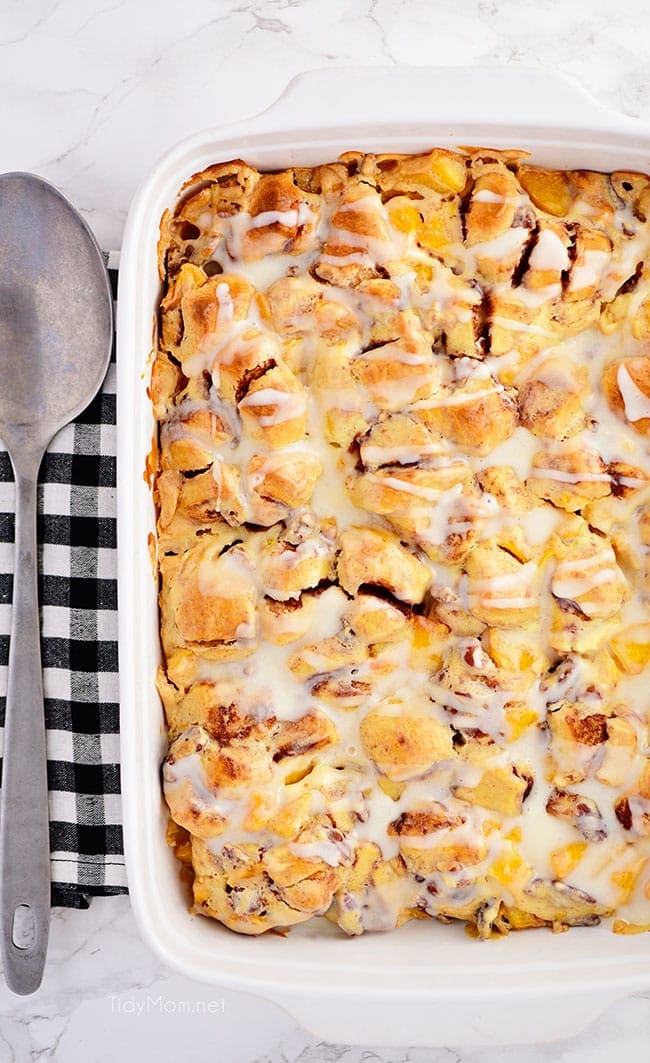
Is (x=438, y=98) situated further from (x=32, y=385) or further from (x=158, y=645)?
(x=158, y=645)

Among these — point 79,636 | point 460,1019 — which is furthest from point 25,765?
point 460,1019

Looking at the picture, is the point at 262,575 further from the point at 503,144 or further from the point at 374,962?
the point at 503,144

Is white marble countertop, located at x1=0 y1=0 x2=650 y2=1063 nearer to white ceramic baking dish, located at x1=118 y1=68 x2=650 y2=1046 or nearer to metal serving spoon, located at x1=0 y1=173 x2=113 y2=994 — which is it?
metal serving spoon, located at x1=0 y1=173 x2=113 y2=994

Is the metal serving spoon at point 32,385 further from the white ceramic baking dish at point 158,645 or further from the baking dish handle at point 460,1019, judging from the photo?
the baking dish handle at point 460,1019

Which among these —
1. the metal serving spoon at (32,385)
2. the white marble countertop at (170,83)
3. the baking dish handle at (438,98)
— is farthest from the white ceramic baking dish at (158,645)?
the white marble countertop at (170,83)

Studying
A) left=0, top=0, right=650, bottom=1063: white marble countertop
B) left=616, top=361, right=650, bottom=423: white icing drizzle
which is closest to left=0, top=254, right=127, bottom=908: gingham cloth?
left=0, top=0, right=650, bottom=1063: white marble countertop
